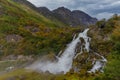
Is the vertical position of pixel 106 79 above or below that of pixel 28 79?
above

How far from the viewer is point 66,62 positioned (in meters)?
164

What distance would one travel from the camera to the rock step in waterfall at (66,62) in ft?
487

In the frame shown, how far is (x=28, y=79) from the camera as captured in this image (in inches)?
5172

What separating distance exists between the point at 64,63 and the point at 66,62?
1249 mm

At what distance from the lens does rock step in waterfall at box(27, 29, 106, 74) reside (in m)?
148

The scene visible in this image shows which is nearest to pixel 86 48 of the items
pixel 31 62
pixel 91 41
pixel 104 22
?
pixel 91 41

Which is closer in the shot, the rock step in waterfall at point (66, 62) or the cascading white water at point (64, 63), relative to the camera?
the rock step in waterfall at point (66, 62)

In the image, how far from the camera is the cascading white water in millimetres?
153250

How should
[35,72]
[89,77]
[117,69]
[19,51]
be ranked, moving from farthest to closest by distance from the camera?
[19,51], [35,72], [89,77], [117,69]

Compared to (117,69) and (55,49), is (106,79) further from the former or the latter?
(55,49)

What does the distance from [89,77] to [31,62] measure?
52.5m

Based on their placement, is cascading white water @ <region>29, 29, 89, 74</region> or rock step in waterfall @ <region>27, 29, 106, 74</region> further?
cascading white water @ <region>29, 29, 89, 74</region>

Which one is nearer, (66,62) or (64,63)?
(64,63)

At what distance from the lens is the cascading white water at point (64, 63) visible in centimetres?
15325
